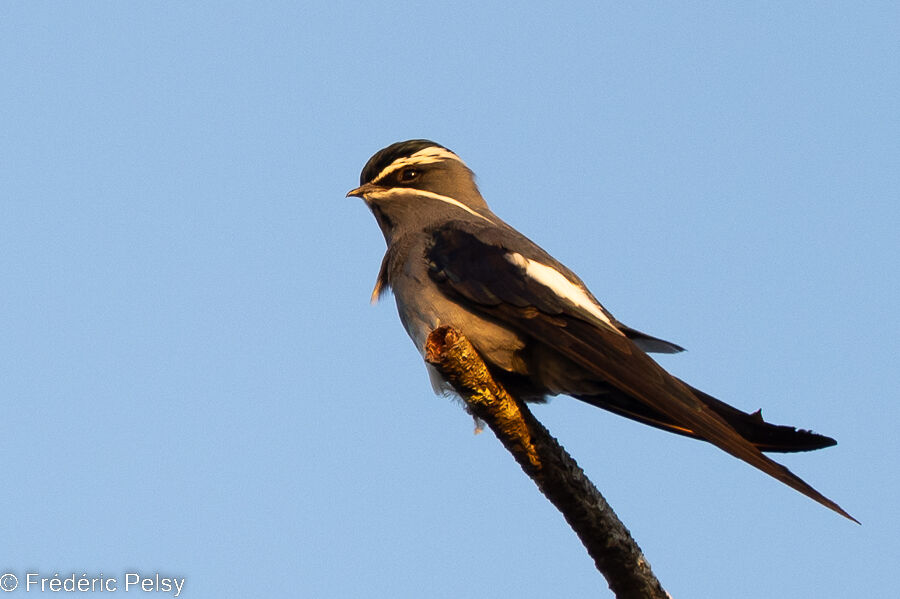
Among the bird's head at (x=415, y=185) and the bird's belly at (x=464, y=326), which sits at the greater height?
the bird's head at (x=415, y=185)

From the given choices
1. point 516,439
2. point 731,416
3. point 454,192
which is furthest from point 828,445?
point 454,192

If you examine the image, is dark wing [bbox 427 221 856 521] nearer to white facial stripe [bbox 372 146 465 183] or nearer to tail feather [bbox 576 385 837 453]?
tail feather [bbox 576 385 837 453]

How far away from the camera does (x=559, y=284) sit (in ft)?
23.8

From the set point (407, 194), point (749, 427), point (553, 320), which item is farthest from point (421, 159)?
point (749, 427)

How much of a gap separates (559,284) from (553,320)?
41 centimetres

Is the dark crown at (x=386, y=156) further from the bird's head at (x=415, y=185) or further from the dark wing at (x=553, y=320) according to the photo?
the dark wing at (x=553, y=320)

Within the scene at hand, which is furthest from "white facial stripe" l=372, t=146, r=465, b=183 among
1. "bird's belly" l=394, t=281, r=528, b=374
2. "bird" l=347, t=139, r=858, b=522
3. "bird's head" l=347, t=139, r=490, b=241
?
"bird's belly" l=394, t=281, r=528, b=374

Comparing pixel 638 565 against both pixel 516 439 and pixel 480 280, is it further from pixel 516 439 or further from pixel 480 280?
pixel 480 280

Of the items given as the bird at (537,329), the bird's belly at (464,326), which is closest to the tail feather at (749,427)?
the bird at (537,329)

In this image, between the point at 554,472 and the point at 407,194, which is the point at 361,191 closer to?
the point at 407,194

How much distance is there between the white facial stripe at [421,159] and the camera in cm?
888

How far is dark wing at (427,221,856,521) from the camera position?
6.27 m

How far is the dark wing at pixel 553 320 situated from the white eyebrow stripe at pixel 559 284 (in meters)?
0.03

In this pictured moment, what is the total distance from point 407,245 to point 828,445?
3.26 meters
